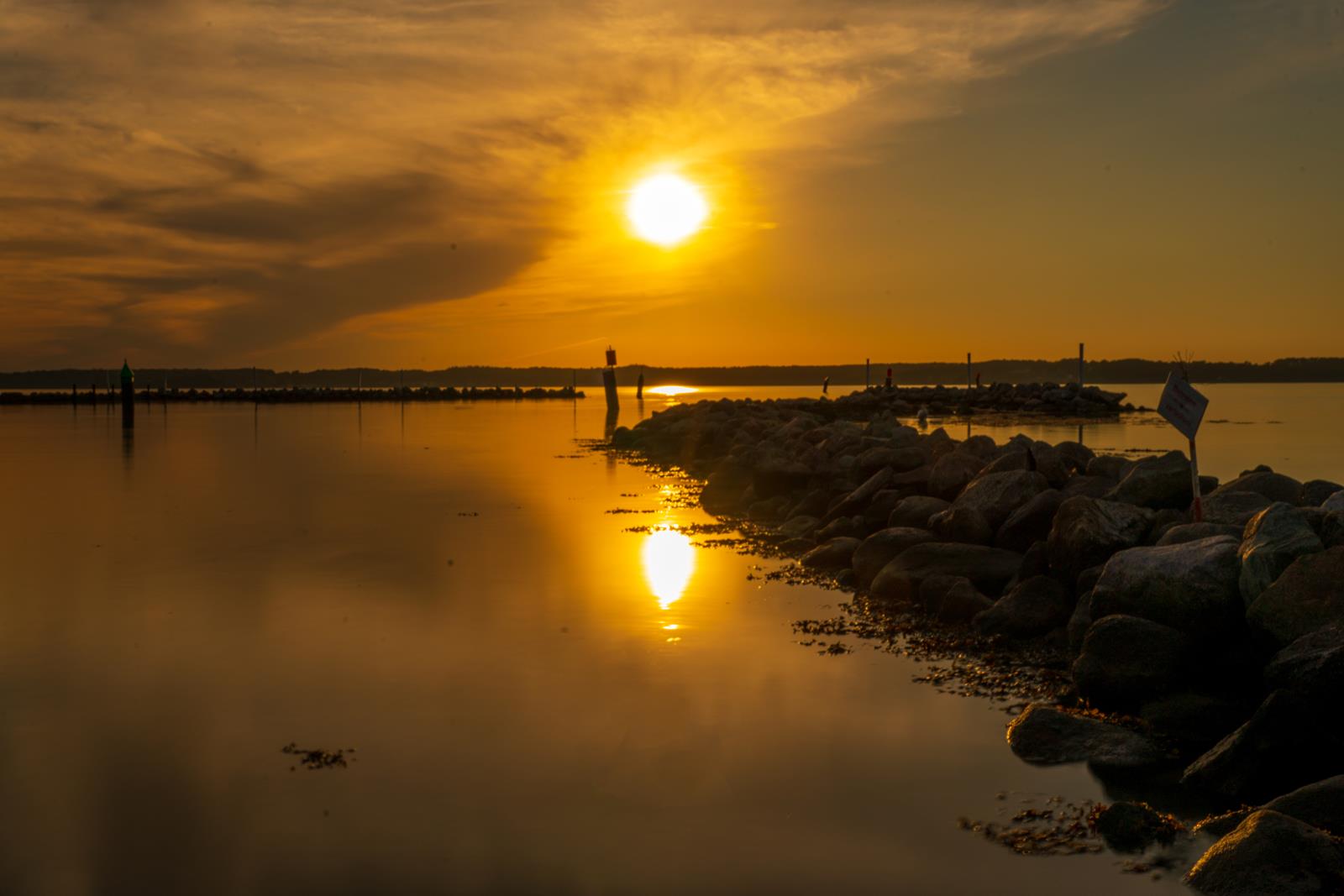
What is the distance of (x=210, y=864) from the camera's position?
5750 millimetres

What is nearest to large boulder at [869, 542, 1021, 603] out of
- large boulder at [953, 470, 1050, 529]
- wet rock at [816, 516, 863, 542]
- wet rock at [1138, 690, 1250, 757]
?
large boulder at [953, 470, 1050, 529]

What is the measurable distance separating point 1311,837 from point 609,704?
4.52 metres

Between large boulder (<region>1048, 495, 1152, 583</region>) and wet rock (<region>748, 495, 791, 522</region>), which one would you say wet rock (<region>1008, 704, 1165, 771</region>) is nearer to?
large boulder (<region>1048, 495, 1152, 583</region>)

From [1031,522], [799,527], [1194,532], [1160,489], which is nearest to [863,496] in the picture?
[799,527]

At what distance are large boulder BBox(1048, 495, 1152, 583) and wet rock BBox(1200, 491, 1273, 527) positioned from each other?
0.77m

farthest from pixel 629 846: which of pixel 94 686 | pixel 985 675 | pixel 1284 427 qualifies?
pixel 1284 427

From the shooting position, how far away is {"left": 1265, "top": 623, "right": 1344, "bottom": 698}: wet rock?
6879 mm

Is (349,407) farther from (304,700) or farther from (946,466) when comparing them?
(304,700)

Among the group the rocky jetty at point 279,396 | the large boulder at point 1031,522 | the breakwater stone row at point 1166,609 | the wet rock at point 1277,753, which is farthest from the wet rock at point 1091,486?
the rocky jetty at point 279,396

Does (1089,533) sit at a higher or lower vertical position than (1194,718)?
higher

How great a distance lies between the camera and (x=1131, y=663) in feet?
27.1

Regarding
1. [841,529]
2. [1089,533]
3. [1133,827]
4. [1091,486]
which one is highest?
[1091,486]

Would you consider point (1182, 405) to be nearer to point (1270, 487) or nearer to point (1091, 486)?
point (1270, 487)

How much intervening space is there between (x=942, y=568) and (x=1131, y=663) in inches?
150
